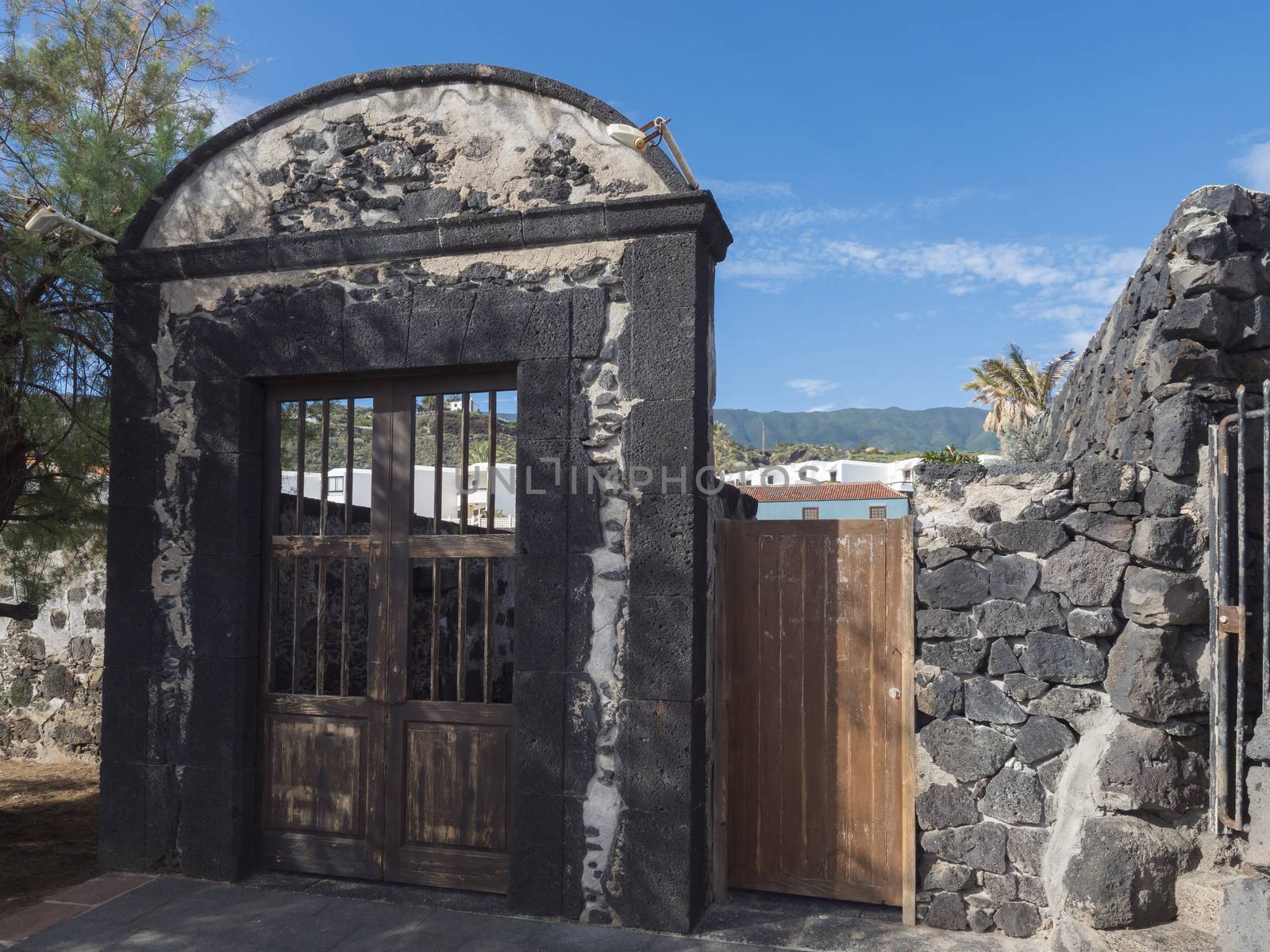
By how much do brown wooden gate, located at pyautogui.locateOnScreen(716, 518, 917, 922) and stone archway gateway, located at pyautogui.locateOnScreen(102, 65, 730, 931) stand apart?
12.3 inches

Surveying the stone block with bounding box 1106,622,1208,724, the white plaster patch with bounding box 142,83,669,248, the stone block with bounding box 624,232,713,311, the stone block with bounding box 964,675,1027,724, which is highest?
the white plaster patch with bounding box 142,83,669,248

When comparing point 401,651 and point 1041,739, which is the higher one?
point 401,651

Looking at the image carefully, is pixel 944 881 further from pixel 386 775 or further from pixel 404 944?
pixel 386 775

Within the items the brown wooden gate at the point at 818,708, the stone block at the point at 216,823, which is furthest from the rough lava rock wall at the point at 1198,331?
the stone block at the point at 216,823

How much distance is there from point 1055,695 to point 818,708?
101 centimetres

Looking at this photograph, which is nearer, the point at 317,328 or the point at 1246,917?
the point at 1246,917

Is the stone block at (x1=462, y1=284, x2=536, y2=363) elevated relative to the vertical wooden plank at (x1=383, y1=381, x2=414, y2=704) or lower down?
elevated

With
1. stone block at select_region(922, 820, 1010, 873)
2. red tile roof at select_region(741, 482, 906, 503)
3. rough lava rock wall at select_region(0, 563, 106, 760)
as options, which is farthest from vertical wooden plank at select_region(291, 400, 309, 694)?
red tile roof at select_region(741, 482, 906, 503)

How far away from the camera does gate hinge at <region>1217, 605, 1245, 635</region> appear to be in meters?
3.60

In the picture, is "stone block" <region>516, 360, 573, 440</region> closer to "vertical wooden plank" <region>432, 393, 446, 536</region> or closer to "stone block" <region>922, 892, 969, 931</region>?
"vertical wooden plank" <region>432, 393, 446, 536</region>

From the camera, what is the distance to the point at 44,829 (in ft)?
19.9

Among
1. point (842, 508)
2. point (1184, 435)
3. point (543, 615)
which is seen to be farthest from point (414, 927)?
point (842, 508)

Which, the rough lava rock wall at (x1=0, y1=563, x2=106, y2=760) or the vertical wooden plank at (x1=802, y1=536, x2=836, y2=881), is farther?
the rough lava rock wall at (x1=0, y1=563, x2=106, y2=760)

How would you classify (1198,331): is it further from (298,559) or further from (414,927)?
(298,559)
